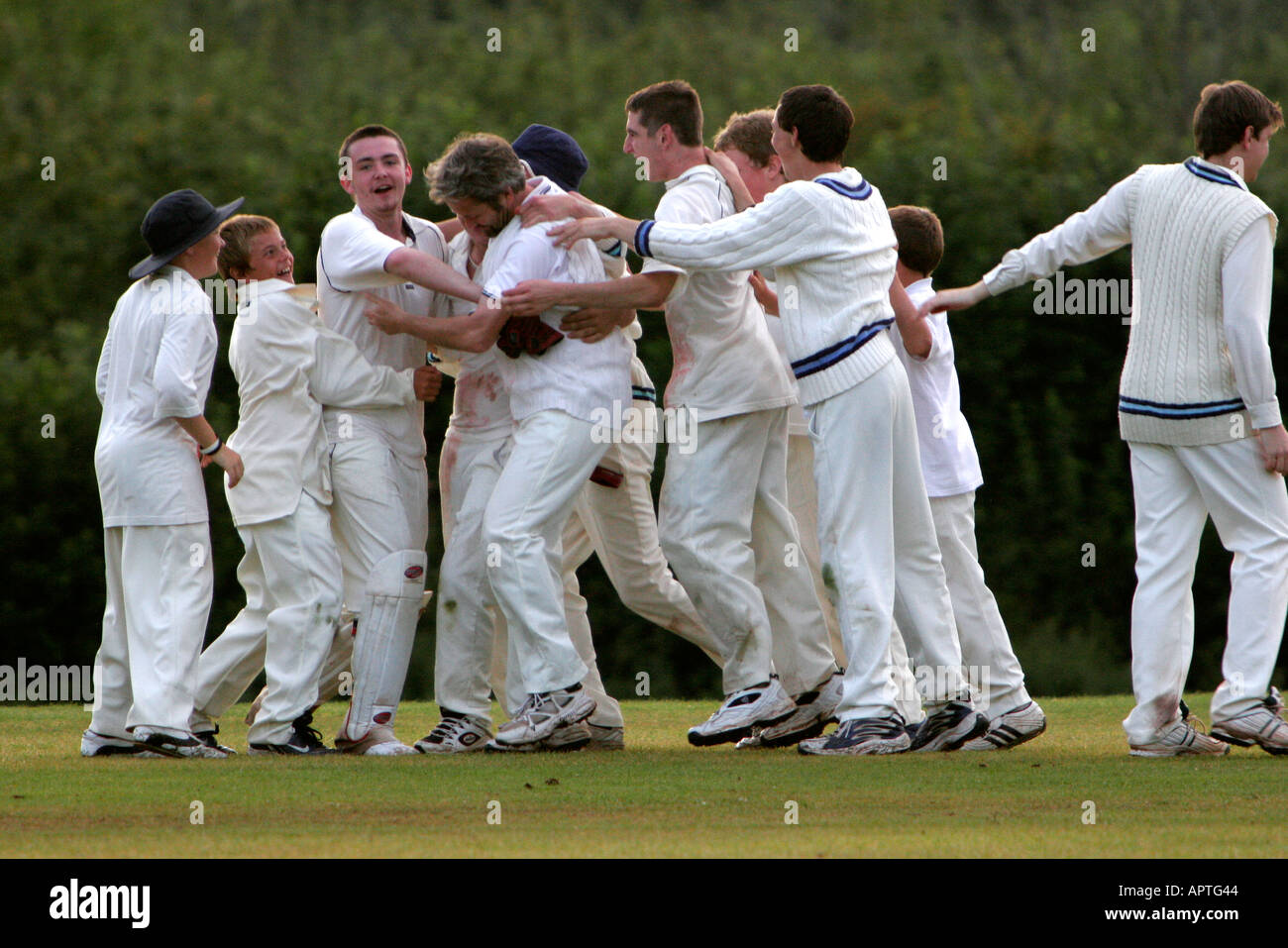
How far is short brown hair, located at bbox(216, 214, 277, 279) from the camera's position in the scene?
24.8 ft

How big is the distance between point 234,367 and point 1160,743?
12.4ft

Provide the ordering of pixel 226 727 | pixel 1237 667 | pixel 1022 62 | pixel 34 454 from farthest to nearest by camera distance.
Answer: pixel 1022 62
pixel 34 454
pixel 226 727
pixel 1237 667

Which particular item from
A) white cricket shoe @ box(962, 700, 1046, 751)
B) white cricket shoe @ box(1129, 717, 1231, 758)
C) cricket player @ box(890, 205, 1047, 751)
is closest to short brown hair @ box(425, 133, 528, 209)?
cricket player @ box(890, 205, 1047, 751)

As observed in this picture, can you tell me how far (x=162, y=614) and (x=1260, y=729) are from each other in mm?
3997

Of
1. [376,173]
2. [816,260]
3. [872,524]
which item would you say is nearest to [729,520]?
[872,524]

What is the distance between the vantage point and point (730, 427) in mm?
7254

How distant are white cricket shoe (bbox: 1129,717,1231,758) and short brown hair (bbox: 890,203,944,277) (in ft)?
6.58

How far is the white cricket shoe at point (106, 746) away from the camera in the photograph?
24.1ft

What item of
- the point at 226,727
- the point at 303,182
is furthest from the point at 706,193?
the point at 303,182

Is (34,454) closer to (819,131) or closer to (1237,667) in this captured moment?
(819,131)

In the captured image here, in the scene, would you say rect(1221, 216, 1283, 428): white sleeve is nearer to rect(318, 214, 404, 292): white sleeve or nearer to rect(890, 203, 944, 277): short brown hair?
rect(890, 203, 944, 277): short brown hair

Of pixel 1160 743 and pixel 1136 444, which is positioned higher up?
pixel 1136 444

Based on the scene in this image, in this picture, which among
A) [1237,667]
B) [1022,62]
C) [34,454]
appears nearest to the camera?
[1237,667]

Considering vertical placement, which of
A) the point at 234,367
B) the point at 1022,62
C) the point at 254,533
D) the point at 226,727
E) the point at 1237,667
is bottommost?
the point at 226,727
